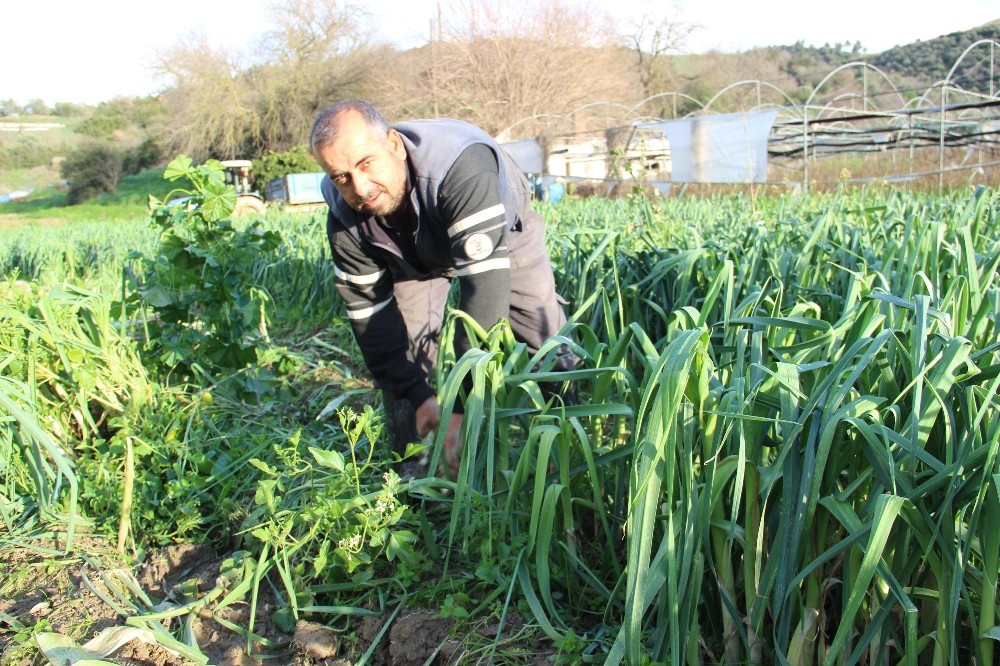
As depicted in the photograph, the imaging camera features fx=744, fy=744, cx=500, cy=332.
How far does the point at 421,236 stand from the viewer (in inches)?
83.6

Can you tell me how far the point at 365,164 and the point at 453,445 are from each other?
0.75 m

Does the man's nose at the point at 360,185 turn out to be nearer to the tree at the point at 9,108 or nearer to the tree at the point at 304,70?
the tree at the point at 304,70

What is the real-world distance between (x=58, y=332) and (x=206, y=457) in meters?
0.63

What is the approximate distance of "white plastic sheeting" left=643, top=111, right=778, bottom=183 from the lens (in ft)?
36.5

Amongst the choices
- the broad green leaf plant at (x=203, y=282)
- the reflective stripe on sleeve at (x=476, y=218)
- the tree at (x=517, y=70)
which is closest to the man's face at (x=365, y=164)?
the reflective stripe on sleeve at (x=476, y=218)

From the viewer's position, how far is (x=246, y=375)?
110 inches

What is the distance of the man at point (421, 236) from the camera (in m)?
1.92

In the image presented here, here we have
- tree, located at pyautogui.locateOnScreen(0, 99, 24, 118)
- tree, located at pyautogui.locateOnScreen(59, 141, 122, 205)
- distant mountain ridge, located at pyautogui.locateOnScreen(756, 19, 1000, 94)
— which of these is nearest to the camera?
tree, located at pyautogui.locateOnScreen(59, 141, 122, 205)

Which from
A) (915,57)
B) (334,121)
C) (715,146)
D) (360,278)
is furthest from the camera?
(915,57)

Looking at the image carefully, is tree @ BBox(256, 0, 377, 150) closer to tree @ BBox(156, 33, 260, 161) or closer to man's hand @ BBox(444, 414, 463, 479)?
tree @ BBox(156, 33, 260, 161)

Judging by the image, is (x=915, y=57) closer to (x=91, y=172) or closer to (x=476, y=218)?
(x=91, y=172)

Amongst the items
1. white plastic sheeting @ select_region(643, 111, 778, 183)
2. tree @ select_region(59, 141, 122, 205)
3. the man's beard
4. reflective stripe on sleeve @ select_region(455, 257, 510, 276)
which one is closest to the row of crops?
reflective stripe on sleeve @ select_region(455, 257, 510, 276)

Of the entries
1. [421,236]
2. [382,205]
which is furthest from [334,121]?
[421,236]

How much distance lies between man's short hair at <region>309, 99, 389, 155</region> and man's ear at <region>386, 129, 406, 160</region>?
25mm
